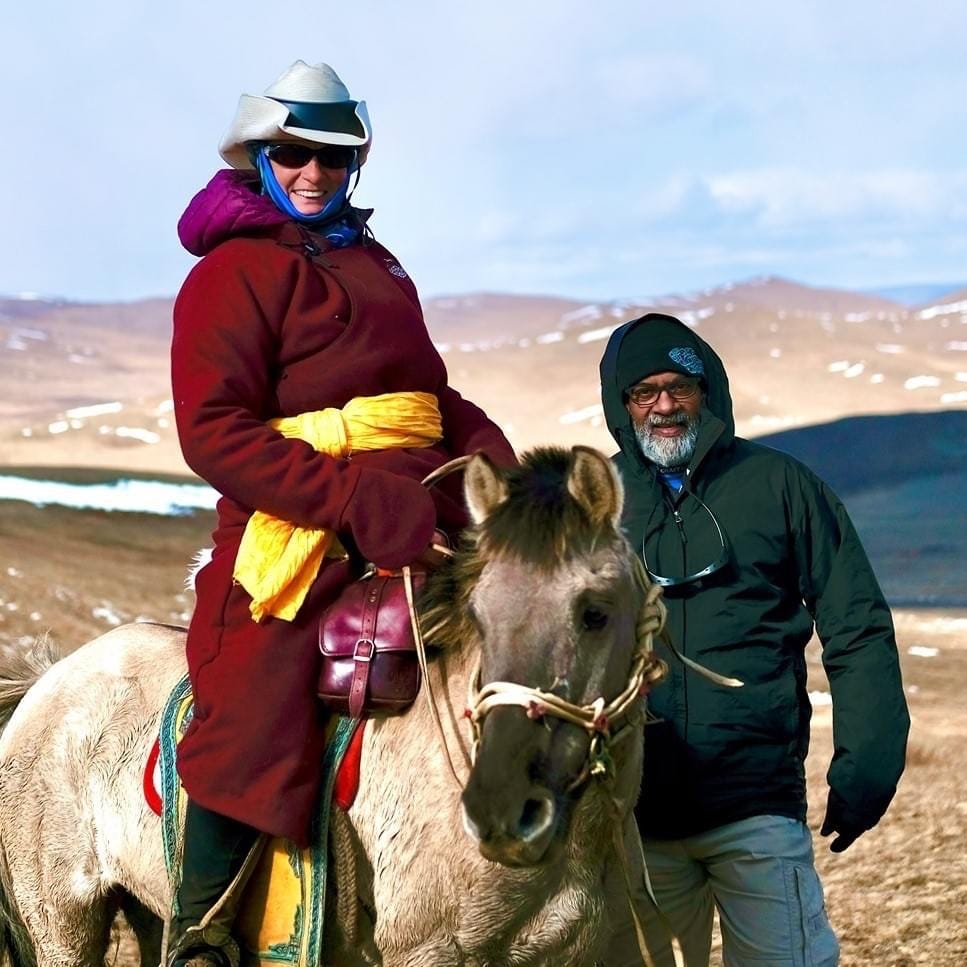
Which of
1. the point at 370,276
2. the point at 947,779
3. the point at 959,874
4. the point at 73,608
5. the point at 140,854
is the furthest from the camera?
the point at 73,608

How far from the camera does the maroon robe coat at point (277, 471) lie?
351 centimetres

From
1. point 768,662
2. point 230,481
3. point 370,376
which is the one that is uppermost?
point 370,376

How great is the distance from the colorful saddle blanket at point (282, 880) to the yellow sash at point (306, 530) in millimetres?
413

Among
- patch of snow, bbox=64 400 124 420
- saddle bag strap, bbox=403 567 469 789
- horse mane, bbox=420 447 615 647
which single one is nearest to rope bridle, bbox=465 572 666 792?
saddle bag strap, bbox=403 567 469 789

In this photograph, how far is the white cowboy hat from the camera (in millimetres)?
3816

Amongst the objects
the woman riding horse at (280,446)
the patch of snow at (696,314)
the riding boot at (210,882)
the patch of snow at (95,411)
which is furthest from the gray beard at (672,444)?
the patch of snow at (696,314)

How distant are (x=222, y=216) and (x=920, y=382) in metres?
38.7

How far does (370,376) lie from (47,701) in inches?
72.3

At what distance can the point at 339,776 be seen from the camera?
12.1ft

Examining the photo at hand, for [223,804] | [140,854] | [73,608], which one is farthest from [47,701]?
[73,608]

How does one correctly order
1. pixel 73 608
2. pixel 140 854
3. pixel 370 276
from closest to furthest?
pixel 370 276 → pixel 140 854 → pixel 73 608

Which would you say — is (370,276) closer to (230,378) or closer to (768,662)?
(230,378)

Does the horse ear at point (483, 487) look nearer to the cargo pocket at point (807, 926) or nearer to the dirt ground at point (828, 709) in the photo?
the cargo pocket at point (807, 926)

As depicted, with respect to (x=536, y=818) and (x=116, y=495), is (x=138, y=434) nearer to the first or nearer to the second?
(x=116, y=495)
